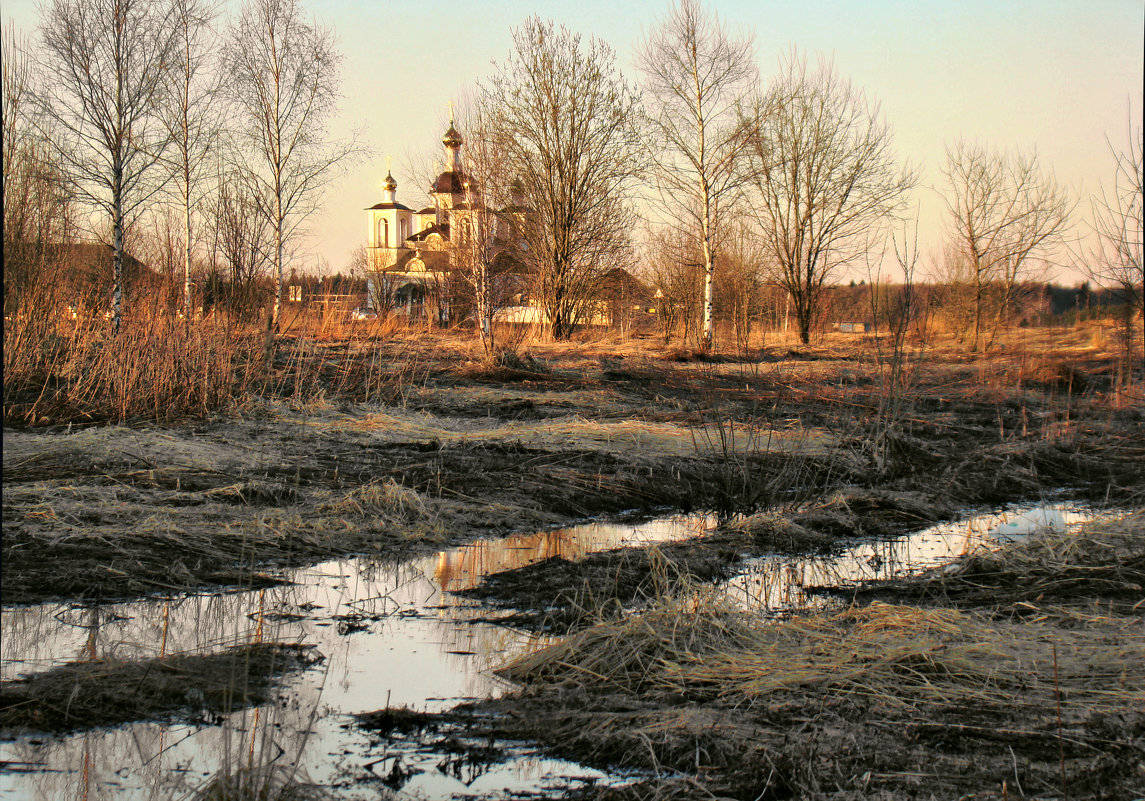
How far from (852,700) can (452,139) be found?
59.8ft

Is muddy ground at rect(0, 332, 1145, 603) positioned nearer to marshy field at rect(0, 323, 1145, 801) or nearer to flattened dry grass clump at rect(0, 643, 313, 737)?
marshy field at rect(0, 323, 1145, 801)

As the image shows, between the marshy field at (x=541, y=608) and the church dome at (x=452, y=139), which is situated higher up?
the church dome at (x=452, y=139)

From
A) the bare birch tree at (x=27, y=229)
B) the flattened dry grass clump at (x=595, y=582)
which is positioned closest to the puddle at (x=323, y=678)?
the flattened dry grass clump at (x=595, y=582)

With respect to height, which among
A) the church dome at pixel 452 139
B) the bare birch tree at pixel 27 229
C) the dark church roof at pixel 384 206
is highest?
the dark church roof at pixel 384 206

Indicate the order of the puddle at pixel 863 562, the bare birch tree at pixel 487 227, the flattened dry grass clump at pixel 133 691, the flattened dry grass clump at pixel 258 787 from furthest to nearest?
the bare birch tree at pixel 487 227, the puddle at pixel 863 562, the flattened dry grass clump at pixel 133 691, the flattened dry grass clump at pixel 258 787

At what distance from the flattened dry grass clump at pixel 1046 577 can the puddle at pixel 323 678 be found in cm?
181

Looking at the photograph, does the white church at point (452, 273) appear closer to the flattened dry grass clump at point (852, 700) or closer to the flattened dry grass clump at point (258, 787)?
the flattened dry grass clump at point (852, 700)

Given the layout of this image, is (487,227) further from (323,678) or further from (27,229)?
(323,678)

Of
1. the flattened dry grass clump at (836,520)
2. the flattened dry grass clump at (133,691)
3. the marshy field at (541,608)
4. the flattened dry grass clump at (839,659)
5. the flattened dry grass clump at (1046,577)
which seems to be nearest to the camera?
the marshy field at (541,608)

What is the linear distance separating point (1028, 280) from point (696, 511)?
2298cm

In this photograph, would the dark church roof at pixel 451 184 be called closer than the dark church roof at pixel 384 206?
Yes

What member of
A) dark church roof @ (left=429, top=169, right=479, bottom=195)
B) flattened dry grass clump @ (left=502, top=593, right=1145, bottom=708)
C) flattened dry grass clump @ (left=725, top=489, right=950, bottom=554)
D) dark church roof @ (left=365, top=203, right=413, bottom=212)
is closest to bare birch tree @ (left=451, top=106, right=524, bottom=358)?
dark church roof @ (left=429, top=169, right=479, bottom=195)

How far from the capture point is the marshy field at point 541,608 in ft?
7.89

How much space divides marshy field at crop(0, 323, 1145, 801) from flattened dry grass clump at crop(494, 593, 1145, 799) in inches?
0.5
